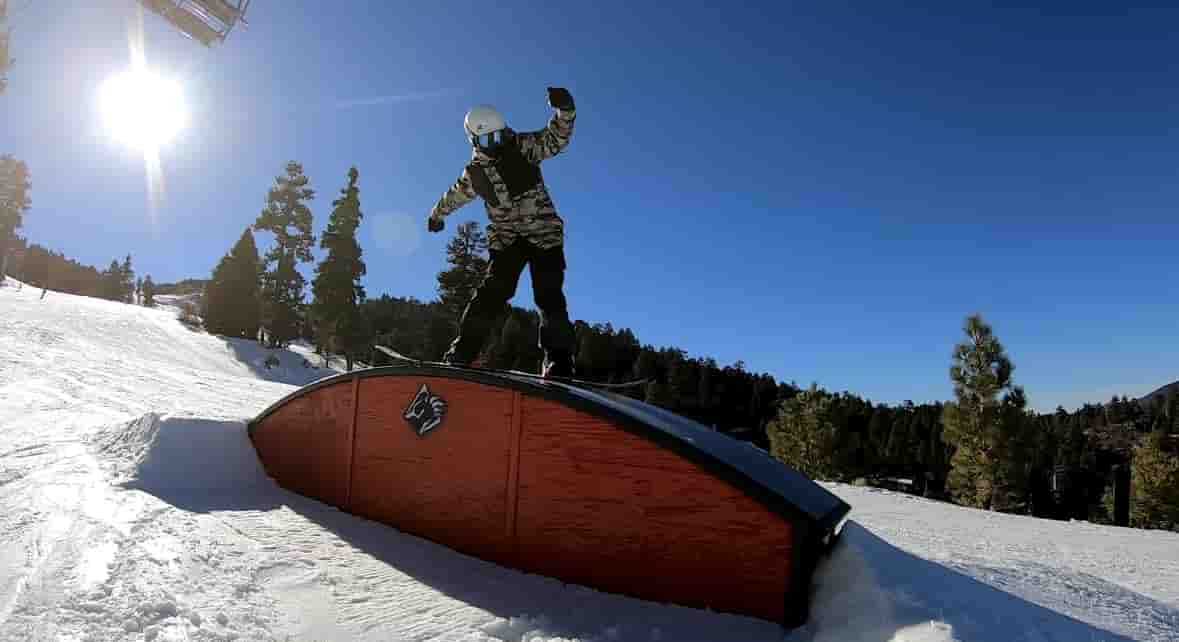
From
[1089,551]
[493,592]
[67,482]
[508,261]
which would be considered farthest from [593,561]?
[1089,551]

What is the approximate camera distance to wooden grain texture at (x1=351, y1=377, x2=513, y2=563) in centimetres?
380

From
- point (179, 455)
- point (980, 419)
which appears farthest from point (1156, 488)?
point (179, 455)

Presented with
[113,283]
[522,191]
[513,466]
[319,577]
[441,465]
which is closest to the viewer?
[319,577]

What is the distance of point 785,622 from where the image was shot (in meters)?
2.77

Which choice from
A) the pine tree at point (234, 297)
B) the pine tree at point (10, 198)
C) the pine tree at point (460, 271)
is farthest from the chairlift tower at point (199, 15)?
the pine tree at point (10, 198)

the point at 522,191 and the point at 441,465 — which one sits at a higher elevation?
the point at 522,191

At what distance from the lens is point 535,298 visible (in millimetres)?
5164

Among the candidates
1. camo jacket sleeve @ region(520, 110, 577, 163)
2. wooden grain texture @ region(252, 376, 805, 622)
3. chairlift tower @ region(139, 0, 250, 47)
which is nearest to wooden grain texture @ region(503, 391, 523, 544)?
wooden grain texture @ region(252, 376, 805, 622)

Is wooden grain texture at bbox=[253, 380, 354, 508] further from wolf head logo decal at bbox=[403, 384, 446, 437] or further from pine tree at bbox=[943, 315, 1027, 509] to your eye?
pine tree at bbox=[943, 315, 1027, 509]

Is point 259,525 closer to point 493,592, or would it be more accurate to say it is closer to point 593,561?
point 493,592

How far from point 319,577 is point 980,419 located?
2531 cm

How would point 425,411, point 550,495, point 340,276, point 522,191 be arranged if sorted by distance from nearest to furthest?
point 550,495, point 425,411, point 522,191, point 340,276

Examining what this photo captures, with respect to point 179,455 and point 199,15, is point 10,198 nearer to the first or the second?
point 199,15

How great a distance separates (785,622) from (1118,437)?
169342mm
